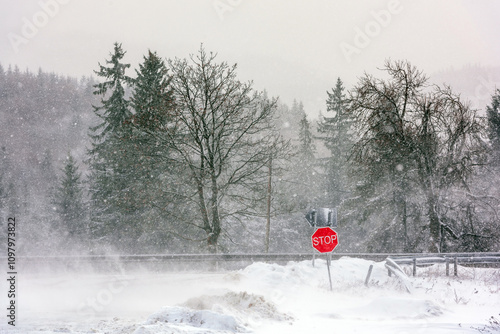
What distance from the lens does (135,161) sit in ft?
69.7

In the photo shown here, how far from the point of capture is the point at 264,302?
31.4 feet

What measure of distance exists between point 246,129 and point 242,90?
184cm

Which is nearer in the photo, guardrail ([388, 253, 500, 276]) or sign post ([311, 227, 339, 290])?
sign post ([311, 227, 339, 290])

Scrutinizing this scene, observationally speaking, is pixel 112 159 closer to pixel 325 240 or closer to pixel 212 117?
pixel 212 117

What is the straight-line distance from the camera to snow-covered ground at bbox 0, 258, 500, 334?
8031 mm

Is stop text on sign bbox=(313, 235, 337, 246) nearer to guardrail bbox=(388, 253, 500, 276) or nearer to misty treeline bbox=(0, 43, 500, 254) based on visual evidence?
guardrail bbox=(388, 253, 500, 276)

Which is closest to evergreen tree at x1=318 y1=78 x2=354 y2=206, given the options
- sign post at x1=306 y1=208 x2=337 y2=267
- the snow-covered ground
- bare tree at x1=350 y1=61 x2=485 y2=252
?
bare tree at x1=350 y1=61 x2=485 y2=252

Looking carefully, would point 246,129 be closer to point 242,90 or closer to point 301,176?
point 242,90

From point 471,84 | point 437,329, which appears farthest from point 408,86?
point 471,84

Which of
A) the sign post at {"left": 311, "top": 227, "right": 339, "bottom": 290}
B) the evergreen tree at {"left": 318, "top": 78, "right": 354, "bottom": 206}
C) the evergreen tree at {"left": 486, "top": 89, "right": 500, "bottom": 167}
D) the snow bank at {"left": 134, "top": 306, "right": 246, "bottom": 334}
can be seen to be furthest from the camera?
the evergreen tree at {"left": 318, "top": 78, "right": 354, "bottom": 206}

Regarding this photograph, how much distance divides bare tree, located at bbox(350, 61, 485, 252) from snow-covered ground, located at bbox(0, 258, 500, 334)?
6338mm

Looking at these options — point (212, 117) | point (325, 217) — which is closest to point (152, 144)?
point (212, 117)

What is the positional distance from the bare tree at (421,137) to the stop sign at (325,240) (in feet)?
33.9

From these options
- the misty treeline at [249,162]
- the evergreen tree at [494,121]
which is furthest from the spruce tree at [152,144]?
the evergreen tree at [494,121]
